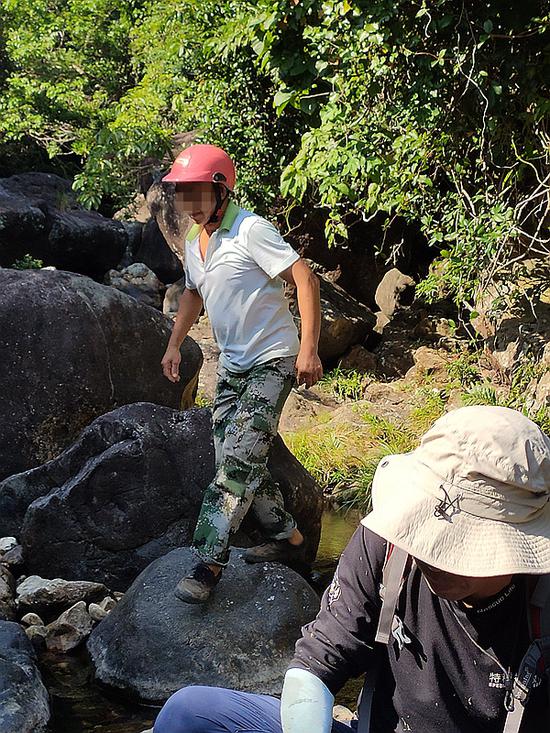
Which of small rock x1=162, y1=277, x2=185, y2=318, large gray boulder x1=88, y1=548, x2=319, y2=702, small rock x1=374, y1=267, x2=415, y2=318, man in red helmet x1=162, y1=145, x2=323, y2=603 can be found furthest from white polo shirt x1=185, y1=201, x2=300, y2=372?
small rock x1=162, y1=277, x2=185, y2=318

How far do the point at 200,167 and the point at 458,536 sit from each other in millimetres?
2543

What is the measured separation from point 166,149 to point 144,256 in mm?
6554

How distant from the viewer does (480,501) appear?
1755 mm

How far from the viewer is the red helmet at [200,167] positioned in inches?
154

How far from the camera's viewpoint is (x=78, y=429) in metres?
6.40

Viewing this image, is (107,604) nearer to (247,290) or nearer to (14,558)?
(14,558)

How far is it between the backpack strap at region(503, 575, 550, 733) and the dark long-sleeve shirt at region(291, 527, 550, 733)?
0.11ft

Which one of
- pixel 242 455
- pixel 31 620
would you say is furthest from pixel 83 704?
pixel 242 455

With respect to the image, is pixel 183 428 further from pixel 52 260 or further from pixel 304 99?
pixel 52 260

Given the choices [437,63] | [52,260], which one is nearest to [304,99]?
[437,63]

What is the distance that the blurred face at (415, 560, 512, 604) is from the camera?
1821 mm

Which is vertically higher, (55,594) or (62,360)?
(62,360)

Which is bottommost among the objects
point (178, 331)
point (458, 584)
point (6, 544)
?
point (6, 544)

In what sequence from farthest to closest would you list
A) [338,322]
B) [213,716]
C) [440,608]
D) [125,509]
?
[338,322] < [125,509] < [213,716] < [440,608]
